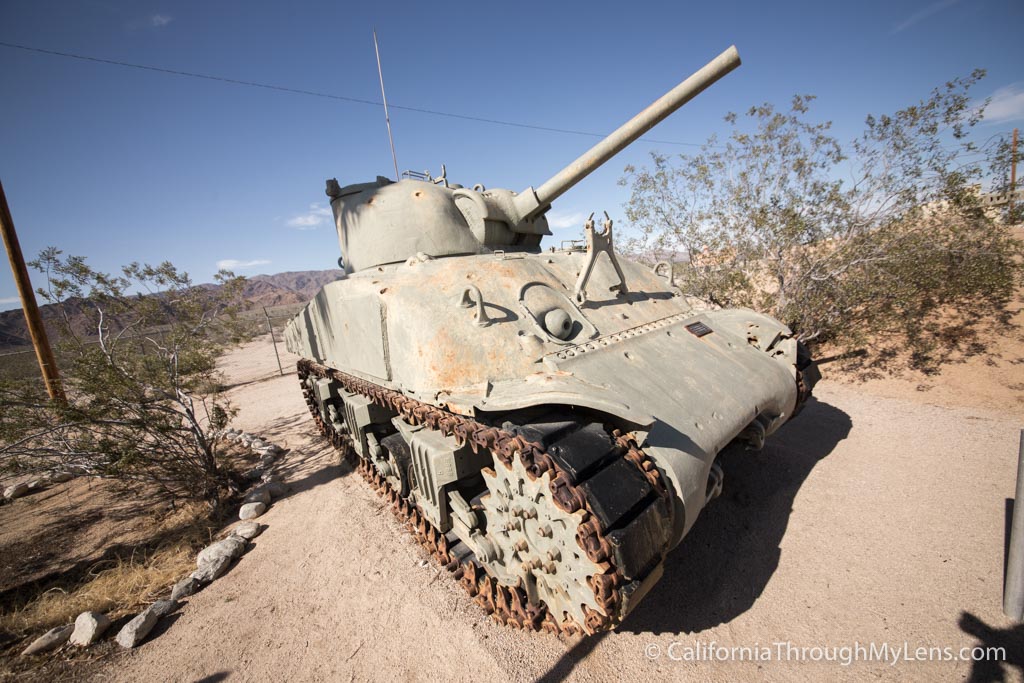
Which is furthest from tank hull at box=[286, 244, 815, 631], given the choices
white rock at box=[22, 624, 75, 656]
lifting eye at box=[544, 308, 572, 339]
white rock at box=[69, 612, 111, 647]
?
white rock at box=[22, 624, 75, 656]

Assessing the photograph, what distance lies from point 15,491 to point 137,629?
607cm

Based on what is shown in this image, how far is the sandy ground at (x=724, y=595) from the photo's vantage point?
110 inches

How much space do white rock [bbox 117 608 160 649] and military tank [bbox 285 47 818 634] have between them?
227 cm

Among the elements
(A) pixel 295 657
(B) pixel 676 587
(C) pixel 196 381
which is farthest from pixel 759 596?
(C) pixel 196 381

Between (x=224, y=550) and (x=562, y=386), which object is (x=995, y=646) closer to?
(x=562, y=386)

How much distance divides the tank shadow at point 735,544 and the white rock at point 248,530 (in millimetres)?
4425

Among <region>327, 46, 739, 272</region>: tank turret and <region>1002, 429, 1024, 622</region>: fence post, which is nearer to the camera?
<region>1002, 429, 1024, 622</region>: fence post

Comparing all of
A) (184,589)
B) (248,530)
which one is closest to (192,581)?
(184,589)

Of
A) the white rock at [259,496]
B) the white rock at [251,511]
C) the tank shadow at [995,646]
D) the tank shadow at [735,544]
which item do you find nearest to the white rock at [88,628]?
the white rock at [251,511]

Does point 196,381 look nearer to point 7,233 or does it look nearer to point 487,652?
point 7,233

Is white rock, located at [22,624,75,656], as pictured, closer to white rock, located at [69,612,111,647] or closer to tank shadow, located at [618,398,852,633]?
white rock, located at [69,612,111,647]

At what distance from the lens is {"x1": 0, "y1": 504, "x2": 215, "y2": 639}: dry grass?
3658 millimetres

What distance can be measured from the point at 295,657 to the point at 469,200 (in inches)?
196

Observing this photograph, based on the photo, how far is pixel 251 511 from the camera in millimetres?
5266
